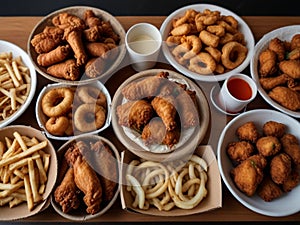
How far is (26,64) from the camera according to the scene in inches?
60.8

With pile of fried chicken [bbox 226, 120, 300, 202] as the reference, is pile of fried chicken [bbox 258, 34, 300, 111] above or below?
above

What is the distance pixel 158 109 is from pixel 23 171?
0.59 meters

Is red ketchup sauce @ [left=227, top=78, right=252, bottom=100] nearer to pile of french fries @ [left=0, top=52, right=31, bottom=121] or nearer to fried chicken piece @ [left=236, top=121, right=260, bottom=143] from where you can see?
fried chicken piece @ [left=236, top=121, right=260, bottom=143]

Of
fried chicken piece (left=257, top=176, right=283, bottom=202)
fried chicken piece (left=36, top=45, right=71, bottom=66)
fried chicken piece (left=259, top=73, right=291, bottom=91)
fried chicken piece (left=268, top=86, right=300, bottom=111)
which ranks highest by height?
fried chicken piece (left=36, top=45, right=71, bottom=66)

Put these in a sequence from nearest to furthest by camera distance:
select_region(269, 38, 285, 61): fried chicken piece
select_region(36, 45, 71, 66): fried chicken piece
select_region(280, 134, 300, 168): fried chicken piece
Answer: select_region(280, 134, 300, 168): fried chicken piece, select_region(36, 45, 71, 66): fried chicken piece, select_region(269, 38, 285, 61): fried chicken piece

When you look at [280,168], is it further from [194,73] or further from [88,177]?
[88,177]

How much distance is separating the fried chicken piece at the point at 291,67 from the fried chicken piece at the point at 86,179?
3.07 ft

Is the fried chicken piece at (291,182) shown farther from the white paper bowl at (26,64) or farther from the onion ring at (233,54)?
the white paper bowl at (26,64)

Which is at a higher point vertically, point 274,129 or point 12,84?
point 12,84

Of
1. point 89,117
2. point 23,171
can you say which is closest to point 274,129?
point 89,117

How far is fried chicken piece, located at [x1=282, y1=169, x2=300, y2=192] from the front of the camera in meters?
1.33

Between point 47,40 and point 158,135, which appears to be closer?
point 158,135

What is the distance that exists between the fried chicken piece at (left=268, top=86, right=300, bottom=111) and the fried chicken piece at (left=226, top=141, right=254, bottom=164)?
0.25 m

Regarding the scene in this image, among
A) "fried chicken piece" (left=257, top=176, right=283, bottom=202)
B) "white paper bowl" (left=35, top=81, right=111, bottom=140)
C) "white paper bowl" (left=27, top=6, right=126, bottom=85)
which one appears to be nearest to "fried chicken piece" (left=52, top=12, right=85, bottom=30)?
"white paper bowl" (left=27, top=6, right=126, bottom=85)
